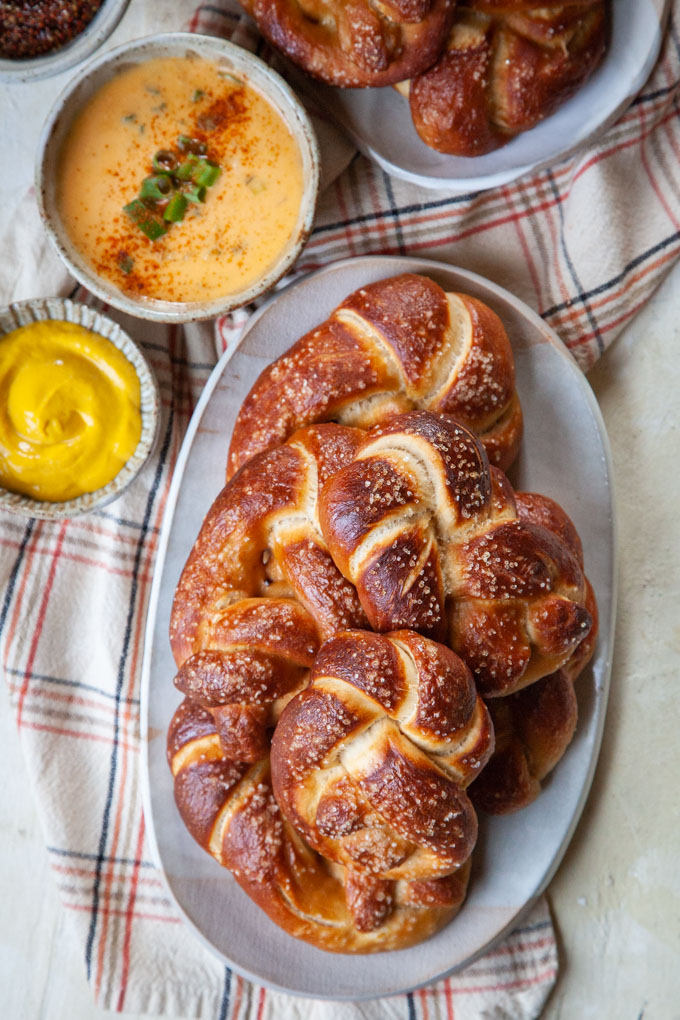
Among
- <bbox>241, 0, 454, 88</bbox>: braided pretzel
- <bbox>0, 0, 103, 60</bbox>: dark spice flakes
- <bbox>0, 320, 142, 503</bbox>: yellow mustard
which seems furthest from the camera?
A: <bbox>0, 320, 142, 503</bbox>: yellow mustard

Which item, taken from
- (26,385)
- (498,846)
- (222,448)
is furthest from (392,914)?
(26,385)

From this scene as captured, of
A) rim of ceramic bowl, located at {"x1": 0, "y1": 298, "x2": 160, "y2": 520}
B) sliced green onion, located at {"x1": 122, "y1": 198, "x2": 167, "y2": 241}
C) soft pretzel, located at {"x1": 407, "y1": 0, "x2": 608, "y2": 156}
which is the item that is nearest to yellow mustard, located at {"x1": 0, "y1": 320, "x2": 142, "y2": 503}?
rim of ceramic bowl, located at {"x1": 0, "y1": 298, "x2": 160, "y2": 520}

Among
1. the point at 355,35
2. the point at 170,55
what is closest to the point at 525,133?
the point at 355,35

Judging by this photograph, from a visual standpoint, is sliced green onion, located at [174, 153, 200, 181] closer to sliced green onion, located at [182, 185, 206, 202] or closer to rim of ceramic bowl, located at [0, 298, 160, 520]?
sliced green onion, located at [182, 185, 206, 202]

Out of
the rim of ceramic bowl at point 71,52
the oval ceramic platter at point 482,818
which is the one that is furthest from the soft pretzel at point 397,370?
the rim of ceramic bowl at point 71,52

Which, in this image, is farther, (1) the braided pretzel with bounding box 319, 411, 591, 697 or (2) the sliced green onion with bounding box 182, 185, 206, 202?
(2) the sliced green onion with bounding box 182, 185, 206, 202

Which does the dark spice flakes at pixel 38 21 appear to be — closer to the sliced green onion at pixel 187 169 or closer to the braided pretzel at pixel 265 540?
the sliced green onion at pixel 187 169
